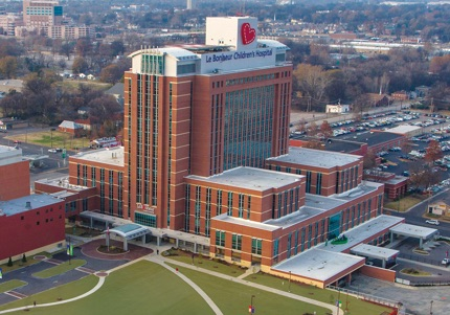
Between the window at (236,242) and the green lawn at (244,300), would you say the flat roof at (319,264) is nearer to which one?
the window at (236,242)

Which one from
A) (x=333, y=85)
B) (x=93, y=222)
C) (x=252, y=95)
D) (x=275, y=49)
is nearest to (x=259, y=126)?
(x=252, y=95)

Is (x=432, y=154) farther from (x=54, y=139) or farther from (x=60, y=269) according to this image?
(x=60, y=269)

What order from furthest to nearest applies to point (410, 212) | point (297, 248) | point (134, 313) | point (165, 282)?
point (410, 212), point (297, 248), point (165, 282), point (134, 313)

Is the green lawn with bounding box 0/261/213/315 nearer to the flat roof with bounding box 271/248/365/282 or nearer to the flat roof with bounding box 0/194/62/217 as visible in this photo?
the flat roof with bounding box 271/248/365/282

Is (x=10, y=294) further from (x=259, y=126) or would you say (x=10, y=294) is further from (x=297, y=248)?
(x=259, y=126)

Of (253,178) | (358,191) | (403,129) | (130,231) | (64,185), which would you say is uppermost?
(253,178)

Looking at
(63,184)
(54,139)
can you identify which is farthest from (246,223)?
(54,139)
